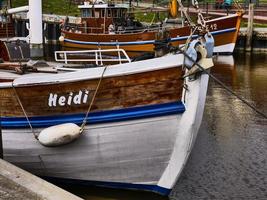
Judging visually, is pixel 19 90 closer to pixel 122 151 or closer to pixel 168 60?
pixel 122 151

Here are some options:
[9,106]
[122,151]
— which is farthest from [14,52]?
[122,151]

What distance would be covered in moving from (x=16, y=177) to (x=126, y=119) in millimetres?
1968

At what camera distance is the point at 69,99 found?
315 inches

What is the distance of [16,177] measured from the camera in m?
6.56

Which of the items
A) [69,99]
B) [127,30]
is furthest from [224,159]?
[127,30]


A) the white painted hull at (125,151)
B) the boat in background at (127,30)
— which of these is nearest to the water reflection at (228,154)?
the white painted hull at (125,151)

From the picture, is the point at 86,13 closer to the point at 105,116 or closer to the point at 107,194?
the point at 107,194

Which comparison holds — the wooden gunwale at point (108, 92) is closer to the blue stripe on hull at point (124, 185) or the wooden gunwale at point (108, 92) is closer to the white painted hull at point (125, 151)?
the white painted hull at point (125, 151)

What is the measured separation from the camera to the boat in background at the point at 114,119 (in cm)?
757

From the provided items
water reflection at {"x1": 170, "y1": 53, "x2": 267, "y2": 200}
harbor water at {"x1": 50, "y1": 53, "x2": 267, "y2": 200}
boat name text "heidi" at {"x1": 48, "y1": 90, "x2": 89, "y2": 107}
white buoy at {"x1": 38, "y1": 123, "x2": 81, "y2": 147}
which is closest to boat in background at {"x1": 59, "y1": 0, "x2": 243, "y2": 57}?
water reflection at {"x1": 170, "y1": 53, "x2": 267, "y2": 200}

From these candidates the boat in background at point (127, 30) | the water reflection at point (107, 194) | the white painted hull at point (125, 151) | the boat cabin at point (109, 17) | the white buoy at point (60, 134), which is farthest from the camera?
the boat cabin at point (109, 17)

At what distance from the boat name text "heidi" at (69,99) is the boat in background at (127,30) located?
22958 mm

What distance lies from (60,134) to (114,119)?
33.5 inches

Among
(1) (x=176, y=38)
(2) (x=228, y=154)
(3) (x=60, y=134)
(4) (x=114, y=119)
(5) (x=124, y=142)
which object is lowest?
(2) (x=228, y=154)
